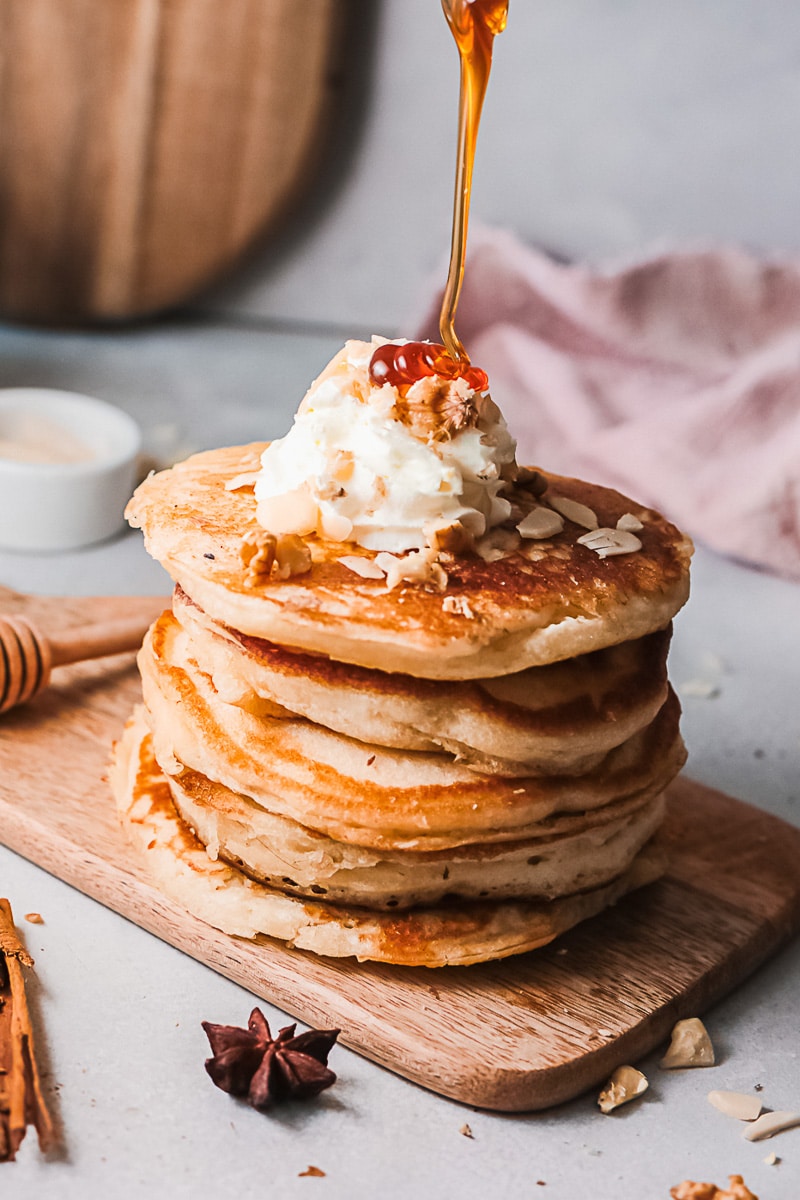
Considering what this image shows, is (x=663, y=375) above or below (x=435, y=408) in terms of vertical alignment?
below

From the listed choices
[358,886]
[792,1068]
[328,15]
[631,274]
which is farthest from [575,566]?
[328,15]

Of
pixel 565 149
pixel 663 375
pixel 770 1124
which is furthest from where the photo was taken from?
pixel 565 149

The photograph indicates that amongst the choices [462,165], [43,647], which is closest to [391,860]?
[43,647]

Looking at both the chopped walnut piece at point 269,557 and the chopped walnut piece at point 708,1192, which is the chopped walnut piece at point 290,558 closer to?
the chopped walnut piece at point 269,557

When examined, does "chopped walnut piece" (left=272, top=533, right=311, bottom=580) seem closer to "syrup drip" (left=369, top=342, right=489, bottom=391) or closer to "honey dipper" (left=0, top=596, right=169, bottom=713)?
"syrup drip" (left=369, top=342, right=489, bottom=391)

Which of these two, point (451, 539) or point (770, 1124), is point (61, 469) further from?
point (770, 1124)

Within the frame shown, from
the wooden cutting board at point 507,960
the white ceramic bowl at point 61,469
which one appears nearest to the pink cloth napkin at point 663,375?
the white ceramic bowl at point 61,469
